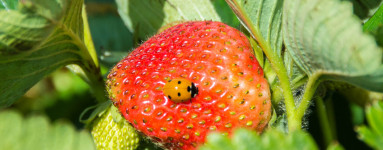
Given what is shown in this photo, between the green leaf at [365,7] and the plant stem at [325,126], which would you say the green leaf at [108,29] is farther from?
the green leaf at [365,7]

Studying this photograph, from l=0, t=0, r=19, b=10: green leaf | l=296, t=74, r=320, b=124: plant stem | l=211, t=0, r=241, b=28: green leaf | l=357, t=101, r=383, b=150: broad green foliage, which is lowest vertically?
l=296, t=74, r=320, b=124: plant stem

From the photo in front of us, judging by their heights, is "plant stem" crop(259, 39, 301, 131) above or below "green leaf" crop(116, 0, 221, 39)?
below

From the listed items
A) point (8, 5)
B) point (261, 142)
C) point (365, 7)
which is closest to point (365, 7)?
point (365, 7)

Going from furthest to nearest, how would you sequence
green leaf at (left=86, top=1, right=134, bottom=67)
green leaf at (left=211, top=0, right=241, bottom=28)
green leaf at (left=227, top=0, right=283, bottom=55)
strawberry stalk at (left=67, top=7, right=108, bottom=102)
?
green leaf at (left=86, top=1, right=134, bottom=67), green leaf at (left=211, top=0, right=241, bottom=28), strawberry stalk at (left=67, top=7, right=108, bottom=102), green leaf at (left=227, top=0, right=283, bottom=55)

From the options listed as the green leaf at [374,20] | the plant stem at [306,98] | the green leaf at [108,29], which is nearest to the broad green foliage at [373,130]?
the plant stem at [306,98]

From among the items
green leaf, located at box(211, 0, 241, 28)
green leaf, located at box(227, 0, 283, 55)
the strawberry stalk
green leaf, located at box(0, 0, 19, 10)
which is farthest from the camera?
green leaf, located at box(211, 0, 241, 28)

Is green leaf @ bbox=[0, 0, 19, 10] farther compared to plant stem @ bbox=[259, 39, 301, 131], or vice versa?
green leaf @ bbox=[0, 0, 19, 10]

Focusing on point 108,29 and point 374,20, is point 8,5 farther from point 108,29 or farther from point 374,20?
point 108,29

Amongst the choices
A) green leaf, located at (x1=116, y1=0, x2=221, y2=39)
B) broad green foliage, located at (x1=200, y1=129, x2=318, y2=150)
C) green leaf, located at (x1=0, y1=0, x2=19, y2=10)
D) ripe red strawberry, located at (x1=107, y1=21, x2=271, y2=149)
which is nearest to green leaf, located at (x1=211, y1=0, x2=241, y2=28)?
green leaf, located at (x1=116, y1=0, x2=221, y2=39)

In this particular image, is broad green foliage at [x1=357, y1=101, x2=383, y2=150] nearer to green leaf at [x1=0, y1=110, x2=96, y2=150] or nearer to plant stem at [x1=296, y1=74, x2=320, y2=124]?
plant stem at [x1=296, y1=74, x2=320, y2=124]
